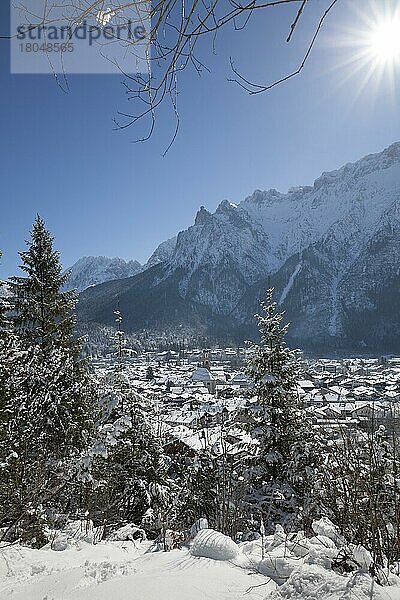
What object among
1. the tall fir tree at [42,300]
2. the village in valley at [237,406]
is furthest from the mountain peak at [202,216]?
the tall fir tree at [42,300]

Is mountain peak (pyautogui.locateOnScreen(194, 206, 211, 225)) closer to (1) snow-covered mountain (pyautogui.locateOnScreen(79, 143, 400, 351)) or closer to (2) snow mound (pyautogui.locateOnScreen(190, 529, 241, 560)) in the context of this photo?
(1) snow-covered mountain (pyautogui.locateOnScreen(79, 143, 400, 351))

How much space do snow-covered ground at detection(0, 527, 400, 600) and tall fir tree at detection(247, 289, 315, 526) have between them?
15.4 ft

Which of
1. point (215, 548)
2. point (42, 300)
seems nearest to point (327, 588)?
point (215, 548)

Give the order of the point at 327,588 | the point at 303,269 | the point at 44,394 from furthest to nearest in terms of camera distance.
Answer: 1. the point at 303,269
2. the point at 44,394
3. the point at 327,588

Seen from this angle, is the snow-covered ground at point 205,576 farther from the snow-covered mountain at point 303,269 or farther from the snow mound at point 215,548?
the snow-covered mountain at point 303,269

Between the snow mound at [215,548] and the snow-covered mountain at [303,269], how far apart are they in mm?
115810

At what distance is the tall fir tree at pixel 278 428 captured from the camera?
692cm

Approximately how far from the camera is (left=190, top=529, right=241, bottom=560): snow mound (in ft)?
7.05

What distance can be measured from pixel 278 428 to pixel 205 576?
21.0 ft

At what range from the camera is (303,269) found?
153 m

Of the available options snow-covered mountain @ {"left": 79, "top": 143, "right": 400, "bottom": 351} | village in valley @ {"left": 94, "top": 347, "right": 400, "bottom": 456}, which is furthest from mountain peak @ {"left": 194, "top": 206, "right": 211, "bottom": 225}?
village in valley @ {"left": 94, "top": 347, "right": 400, "bottom": 456}

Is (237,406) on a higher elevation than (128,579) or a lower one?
lower

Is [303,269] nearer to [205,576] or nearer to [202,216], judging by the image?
[202,216]

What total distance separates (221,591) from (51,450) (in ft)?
24.6
